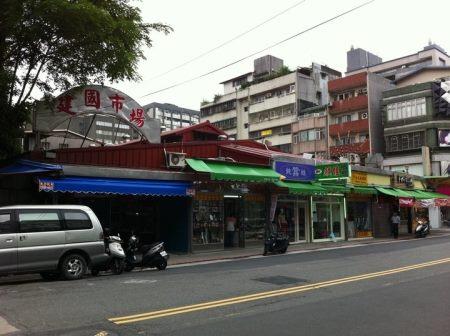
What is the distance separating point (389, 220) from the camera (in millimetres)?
35719

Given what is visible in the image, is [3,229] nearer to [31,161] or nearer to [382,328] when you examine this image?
[31,161]

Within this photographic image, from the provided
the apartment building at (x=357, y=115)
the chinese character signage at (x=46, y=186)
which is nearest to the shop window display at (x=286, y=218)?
the chinese character signage at (x=46, y=186)

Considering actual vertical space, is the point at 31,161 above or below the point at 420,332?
above

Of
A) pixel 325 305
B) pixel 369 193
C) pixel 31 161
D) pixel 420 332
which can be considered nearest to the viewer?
pixel 420 332

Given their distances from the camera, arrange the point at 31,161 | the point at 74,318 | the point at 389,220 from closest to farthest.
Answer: the point at 74,318 < the point at 31,161 < the point at 389,220

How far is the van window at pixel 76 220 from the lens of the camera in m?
13.4

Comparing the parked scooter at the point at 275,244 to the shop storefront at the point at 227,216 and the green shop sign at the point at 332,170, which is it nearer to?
the shop storefront at the point at 227,216

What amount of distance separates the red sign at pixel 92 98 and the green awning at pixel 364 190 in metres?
16.5

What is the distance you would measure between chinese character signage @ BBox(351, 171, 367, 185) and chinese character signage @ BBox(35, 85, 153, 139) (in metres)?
15.6

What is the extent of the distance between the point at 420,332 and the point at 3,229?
9.68 meters

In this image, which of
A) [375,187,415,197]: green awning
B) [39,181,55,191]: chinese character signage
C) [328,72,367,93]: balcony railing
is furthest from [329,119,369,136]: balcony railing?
[39,181,55,191]: chinese character signage

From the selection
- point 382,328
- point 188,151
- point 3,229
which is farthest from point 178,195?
point 382,328

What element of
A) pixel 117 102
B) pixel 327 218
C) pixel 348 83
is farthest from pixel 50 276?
pixel 348 83

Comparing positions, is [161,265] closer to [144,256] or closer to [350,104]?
[144,256]
